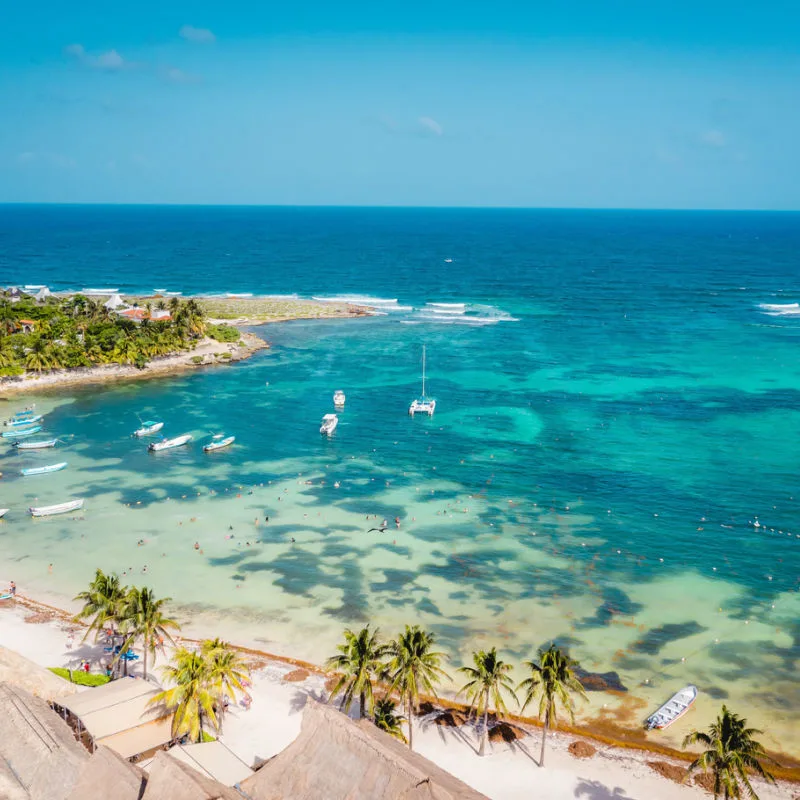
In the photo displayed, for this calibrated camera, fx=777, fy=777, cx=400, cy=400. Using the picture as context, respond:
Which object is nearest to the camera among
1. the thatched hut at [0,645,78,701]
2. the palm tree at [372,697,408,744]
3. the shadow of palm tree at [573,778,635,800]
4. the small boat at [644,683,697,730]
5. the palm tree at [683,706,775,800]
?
the palm tree at [683,706,775,800]

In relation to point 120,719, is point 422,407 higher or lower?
higher

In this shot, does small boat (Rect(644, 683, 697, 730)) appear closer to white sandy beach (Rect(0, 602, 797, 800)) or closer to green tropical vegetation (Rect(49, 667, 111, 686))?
white sandy beach (Rect(0, 602, 797, 800))

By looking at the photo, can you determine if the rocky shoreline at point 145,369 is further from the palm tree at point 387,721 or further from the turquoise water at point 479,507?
the palm tree at point 387,721

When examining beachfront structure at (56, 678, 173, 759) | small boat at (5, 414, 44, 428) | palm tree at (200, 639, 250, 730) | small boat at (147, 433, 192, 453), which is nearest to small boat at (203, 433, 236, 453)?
small boat at (147, 433, 192, 453)

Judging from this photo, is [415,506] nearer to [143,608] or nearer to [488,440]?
[488,440]

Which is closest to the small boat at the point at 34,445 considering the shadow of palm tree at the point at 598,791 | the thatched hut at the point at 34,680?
the thatched hut at the point at 34,680

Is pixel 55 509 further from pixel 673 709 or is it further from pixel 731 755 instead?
pixel 731 755

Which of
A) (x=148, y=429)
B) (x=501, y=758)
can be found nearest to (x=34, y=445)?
(x=148, y=429)
